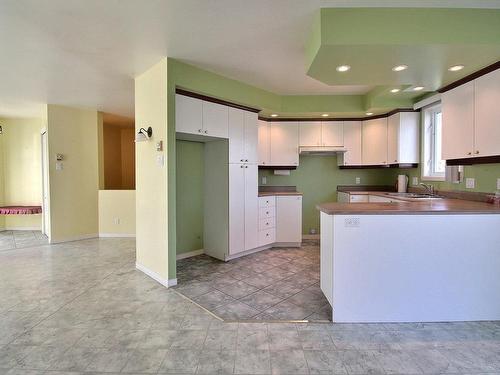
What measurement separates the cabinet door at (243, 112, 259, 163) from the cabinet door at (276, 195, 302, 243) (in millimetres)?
916

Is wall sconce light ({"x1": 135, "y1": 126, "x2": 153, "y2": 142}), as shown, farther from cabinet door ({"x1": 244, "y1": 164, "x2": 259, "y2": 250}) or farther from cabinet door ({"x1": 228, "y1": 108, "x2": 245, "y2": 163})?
cabinet door ({"x1": 244, "y1": 164, "x2": 259, "y2": 250})

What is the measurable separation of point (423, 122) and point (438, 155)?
57 centimetres

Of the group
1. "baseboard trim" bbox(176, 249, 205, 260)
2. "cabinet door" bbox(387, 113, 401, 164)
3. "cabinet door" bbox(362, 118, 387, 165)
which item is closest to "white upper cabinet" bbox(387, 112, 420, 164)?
"cabinet door" bbox(387, 113, 401, 164)

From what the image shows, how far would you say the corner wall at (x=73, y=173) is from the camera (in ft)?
16.4

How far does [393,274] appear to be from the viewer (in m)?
2.25

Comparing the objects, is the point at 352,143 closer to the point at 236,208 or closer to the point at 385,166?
the point at 385,166

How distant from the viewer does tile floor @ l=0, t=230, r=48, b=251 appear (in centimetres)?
489

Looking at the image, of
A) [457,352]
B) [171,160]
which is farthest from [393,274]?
[171,160]

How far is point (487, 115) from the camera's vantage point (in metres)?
2.62

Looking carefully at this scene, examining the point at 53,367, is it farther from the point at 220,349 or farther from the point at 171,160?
the point at 171,160

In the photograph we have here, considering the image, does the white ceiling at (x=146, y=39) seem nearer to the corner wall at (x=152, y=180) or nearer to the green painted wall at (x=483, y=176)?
the corner wall at (x=152, y=180)

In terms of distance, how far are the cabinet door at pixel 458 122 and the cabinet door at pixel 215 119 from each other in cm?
278

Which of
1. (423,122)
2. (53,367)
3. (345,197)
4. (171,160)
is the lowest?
(53,367)

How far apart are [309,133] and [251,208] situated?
183cm
